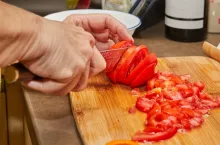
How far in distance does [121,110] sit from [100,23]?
0.26m

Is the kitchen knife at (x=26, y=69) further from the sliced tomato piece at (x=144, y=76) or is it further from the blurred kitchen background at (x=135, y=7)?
the blurred kitchen background at (x=135, y=7)

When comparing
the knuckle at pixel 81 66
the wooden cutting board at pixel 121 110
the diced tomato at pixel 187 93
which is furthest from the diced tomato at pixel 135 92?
the knuckle at pixel 81 66

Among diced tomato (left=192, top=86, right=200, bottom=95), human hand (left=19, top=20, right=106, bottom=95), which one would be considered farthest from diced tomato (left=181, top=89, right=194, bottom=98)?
human hand (left=19, top=20, right=106, bottom=95)

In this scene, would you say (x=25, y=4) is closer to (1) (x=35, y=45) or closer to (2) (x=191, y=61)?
(2) (x=191, y=61)

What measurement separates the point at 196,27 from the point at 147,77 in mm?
386

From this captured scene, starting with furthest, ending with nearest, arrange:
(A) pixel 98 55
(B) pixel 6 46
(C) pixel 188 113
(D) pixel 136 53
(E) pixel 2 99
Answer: (E) pixel 2 99
(D) pixel 136 53
(C) pixel 188 113
(A) pixel 98 55
(B) pixel 6 46

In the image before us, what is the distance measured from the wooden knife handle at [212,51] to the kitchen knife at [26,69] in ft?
1.02

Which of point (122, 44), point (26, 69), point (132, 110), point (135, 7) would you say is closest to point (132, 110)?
point (132, 110)

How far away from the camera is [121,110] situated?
1116 mm

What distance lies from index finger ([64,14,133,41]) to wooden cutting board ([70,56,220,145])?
0.13 meters

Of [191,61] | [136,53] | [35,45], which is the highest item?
[35,45]

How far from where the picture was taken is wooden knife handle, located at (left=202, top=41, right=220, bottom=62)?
1386mm

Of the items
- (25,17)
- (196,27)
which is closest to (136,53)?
(196,27)

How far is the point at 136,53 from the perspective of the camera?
4.03ft
